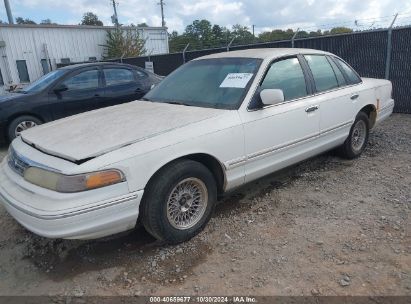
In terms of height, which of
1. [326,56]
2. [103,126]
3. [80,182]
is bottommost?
[80,182]

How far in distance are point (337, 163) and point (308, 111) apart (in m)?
1.36

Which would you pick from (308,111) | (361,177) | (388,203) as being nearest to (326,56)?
(308,111)

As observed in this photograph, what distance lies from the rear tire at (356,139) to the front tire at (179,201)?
255 cm

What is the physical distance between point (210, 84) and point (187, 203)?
1.42m

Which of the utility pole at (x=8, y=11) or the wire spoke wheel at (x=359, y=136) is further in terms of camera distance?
the utility pole at (x=8, y=11)

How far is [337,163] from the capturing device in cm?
529

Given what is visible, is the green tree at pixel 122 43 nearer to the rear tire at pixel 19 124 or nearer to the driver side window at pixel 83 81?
the driver side window at pixel 83 81

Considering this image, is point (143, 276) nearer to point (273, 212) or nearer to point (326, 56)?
point (273, 212)

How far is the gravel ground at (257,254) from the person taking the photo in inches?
111

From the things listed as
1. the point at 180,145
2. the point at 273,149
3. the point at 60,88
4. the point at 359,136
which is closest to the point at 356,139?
the point at 359,136

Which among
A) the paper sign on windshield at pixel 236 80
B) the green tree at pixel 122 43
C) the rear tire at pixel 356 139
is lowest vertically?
the rear tire at pixel 356 139

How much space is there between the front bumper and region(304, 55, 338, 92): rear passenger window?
2783mm

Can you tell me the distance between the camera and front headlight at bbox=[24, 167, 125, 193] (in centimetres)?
271

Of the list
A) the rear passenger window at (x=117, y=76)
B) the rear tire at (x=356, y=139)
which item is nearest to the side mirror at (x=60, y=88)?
the rear passenger window at (x=117, y=76)
